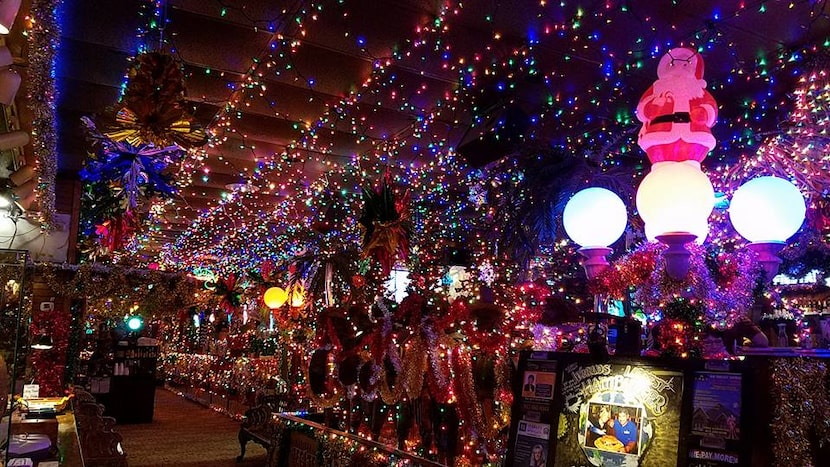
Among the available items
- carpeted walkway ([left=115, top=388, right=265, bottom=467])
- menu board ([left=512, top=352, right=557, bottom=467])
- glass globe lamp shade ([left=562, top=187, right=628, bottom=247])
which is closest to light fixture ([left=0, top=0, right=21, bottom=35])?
glass globe lamp shade ([left=562, top=187, right=628, bottom=247])

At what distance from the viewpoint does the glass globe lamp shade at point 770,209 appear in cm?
238

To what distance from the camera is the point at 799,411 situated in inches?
83.0

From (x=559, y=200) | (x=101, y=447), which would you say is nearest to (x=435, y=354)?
(x=559, y=200)

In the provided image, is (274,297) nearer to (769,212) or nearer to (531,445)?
(531,445)

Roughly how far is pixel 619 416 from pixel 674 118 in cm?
127

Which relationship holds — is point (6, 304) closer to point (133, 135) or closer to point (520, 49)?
point (133, 135)

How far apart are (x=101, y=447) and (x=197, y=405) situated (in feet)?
34.3

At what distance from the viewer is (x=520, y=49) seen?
4.87 m

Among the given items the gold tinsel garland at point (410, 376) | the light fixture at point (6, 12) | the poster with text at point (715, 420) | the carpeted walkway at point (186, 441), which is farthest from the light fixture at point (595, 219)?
the carpeted walkway at point (186, 441)

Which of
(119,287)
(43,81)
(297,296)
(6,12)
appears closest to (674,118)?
(6,12)

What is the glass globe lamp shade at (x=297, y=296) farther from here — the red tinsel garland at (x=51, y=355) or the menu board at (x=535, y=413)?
the menu board at (x=535, y=413)

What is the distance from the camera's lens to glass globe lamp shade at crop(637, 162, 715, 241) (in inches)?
91.3

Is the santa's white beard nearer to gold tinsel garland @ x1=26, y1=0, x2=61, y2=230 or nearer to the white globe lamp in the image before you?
the white globe lamp

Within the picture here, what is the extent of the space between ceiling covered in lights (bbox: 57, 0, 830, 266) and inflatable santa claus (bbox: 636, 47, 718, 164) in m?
1.74
